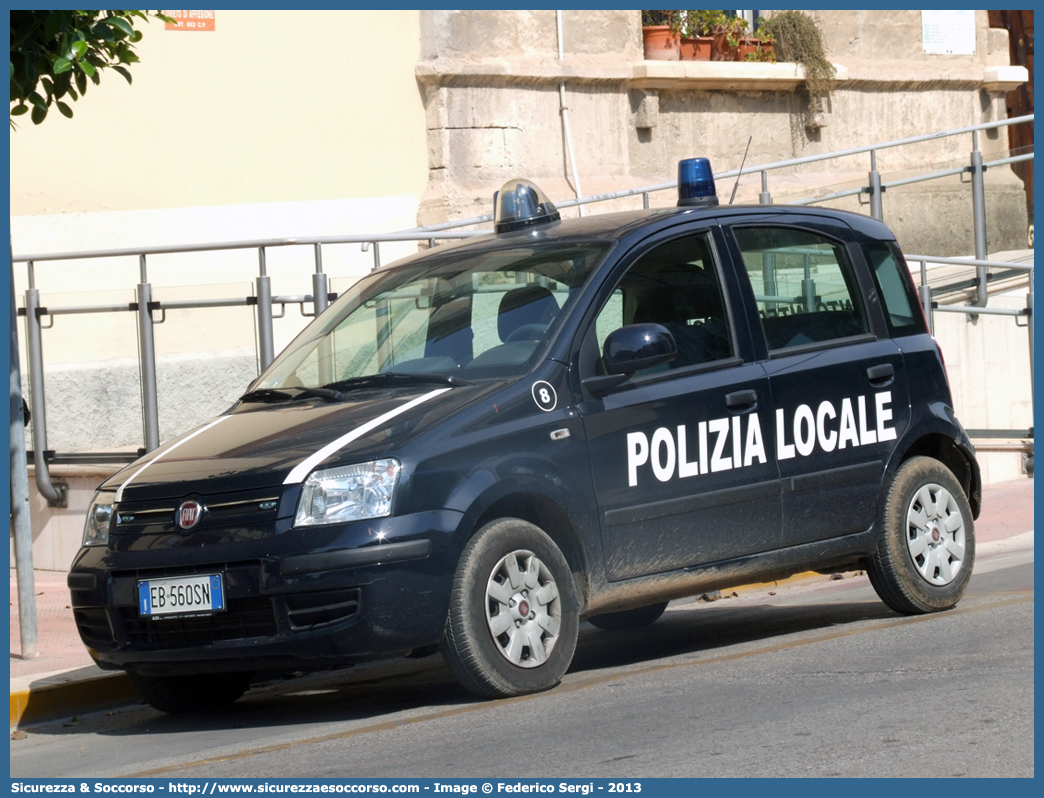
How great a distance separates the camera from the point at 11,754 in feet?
20.4

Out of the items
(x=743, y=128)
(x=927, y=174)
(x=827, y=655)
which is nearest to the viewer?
(x=827, y=655)

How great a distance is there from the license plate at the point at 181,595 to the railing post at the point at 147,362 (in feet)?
15.4

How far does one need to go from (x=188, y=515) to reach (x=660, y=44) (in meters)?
12.6

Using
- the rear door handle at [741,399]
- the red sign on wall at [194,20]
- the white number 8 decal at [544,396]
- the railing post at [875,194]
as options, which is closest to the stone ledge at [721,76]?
the railing post at [875,194]

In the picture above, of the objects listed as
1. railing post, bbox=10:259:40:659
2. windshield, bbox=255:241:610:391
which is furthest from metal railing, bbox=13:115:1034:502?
windshield, bbox=255:241:610:391

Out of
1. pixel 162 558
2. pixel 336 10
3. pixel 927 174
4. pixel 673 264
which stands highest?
pixel 336 10

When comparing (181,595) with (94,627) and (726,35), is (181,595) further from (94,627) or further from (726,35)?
(726,35)

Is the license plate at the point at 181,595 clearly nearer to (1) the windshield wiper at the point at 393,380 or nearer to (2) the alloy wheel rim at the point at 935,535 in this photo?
(1) the windshield wiper at the point at 393,380

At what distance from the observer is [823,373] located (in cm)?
727

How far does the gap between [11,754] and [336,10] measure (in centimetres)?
1033

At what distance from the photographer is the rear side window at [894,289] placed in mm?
7711
